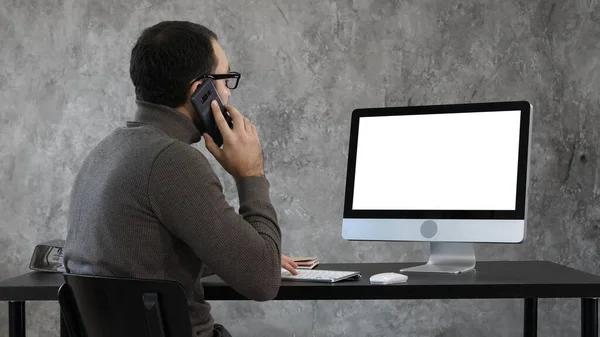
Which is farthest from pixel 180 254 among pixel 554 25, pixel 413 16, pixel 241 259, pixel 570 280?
pixel 554 25

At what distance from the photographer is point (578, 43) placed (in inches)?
158

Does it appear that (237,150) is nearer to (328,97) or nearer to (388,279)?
(388,279)

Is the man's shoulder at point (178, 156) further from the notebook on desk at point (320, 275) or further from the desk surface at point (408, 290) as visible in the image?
the notebook on desk at point (320, 275)

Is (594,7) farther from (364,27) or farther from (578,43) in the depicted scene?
(364,27)

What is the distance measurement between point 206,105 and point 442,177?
0.89 meters

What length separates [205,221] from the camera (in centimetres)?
157

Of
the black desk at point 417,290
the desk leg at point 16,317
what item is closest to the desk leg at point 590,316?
the black desk at point 417,290

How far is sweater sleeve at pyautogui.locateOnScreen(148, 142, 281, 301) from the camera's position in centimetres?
156

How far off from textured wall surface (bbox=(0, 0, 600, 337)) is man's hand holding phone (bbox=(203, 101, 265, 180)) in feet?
7.17

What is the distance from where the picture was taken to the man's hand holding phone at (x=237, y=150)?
71.2 inches

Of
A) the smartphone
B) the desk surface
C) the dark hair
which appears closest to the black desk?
the desk surface

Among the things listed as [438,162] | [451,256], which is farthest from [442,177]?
[451,256]

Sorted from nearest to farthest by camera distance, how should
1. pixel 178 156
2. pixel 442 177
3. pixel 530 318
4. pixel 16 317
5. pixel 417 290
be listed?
pixel 178 156 → pixel 417 290 → pixel 16 317 → pixel 442 177 → pixel 530 318

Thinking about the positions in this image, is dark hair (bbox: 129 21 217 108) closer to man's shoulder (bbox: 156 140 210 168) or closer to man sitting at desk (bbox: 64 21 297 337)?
man sitting at desk (bbox: 64 21 297 337)
